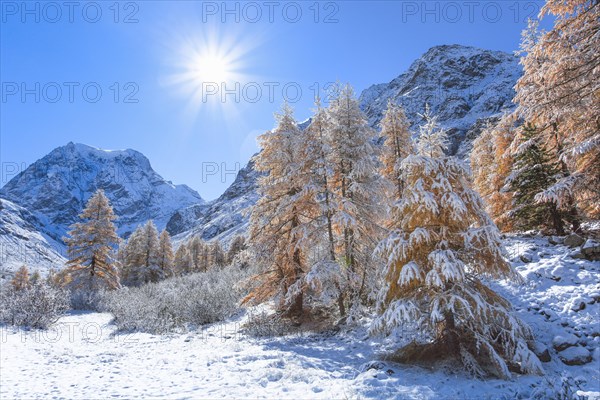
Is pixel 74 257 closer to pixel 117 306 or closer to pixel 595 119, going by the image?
pixel 117 306

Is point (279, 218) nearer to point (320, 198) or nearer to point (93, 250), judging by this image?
point (320, 198)

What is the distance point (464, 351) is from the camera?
25.4 ft

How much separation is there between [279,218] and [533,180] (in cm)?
1181

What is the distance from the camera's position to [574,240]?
1250 cm

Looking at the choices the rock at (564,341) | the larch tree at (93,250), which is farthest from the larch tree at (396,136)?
the larch tree at (93,250)

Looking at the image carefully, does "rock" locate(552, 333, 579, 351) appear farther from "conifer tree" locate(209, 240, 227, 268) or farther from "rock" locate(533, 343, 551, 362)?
"conifer tree" locate(209, 240, 227, 268)

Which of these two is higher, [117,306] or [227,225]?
[227,225]

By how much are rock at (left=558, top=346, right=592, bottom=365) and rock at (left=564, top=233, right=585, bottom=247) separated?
19.3 ft

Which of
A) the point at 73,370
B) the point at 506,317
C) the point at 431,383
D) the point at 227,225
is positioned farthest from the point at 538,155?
the point at 227,225

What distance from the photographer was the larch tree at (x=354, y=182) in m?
14.0

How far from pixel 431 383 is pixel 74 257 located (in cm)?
3134

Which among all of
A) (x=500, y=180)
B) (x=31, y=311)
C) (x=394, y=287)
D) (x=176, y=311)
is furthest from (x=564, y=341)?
(x=31, y=311)

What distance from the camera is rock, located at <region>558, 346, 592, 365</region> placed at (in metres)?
7.87

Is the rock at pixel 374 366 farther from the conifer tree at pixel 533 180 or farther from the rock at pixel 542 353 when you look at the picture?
the conifer tree at pixel 533 180
